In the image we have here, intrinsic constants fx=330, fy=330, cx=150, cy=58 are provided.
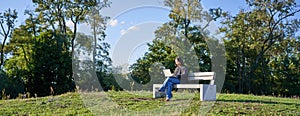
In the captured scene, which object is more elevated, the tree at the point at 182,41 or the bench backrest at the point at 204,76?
the tree at the point at 182,41

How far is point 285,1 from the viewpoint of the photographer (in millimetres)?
28688

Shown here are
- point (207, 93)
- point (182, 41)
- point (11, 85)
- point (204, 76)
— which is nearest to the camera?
point (207, 93)

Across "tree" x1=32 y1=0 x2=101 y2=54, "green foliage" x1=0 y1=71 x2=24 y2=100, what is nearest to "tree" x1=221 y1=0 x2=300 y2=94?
"tree" x1=32 y1=0 x2=101 y2=54

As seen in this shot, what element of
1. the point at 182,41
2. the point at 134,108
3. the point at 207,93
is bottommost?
the point at 134,108

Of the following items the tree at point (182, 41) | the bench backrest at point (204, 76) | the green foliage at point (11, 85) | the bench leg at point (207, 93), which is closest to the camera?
the bench leg at point (207, 93)

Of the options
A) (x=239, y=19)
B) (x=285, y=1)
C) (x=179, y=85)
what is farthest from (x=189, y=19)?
(x=179, y=85)

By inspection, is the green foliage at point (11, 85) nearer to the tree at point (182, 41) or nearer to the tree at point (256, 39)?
the tree at point (182, 41)

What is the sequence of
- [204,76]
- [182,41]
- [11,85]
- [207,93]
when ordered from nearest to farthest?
[207,93] → [204,76] → [11,85] → [182,41]

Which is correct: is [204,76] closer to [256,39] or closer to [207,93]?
[207,93]

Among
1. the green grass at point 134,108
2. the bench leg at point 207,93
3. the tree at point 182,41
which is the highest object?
the tree at point 182,41

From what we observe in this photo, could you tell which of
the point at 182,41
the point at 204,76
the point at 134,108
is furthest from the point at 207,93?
the point at 182,41

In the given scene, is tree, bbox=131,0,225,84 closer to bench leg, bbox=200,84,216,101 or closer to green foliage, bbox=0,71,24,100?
green foliage, bbox=0,71,24,100

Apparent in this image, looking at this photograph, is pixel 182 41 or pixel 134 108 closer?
pixel 134 108

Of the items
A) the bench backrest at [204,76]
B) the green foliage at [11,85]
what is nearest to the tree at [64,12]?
the green foliage at [11,85]
